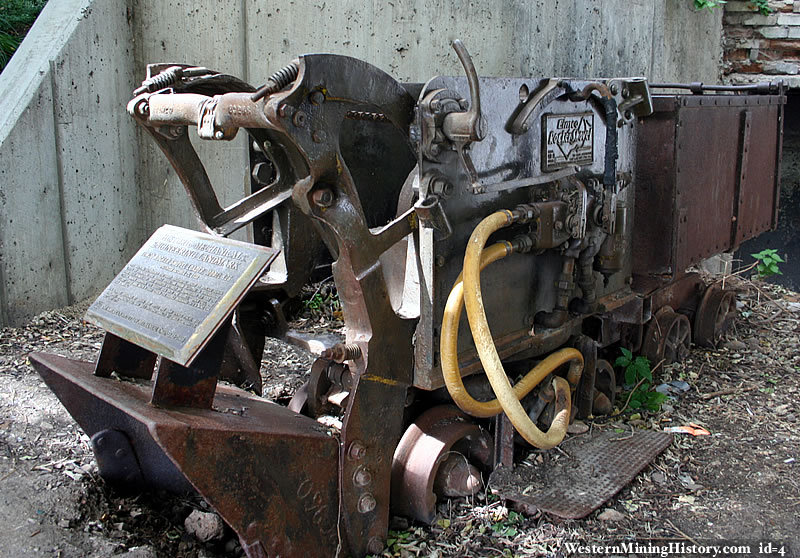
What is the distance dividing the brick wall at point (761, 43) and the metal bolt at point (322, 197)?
6701 millimetres

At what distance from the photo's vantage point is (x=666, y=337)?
4965 millimetres

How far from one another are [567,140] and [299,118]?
1.54 m

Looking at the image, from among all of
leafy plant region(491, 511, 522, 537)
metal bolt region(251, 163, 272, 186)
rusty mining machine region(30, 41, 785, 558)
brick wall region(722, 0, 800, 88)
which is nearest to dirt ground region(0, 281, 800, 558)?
leafy plant region(491, 511, 522, 537)

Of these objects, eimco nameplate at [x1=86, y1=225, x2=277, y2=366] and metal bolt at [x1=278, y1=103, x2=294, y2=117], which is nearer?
metal bolt at [x1=278, y1=103, x2=294, y2=117]

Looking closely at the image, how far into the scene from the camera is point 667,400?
4629mm

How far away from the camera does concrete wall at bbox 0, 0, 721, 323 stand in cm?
510

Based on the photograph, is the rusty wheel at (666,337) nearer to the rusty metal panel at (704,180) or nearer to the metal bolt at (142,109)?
the rusty metal panel at (704,180)

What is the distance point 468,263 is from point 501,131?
0.67m

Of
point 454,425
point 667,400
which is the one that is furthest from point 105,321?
point 667,400

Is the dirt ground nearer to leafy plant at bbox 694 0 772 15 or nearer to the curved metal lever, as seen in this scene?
the curved metal lever

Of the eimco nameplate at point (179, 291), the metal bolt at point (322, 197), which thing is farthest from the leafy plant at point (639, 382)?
the eimco nameplate at point (179, 291)

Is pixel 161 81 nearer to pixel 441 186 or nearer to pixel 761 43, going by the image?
pixel 441 186

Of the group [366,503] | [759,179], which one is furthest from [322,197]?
[759,179]

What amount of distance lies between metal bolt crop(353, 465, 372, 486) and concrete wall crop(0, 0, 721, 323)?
327 cm
